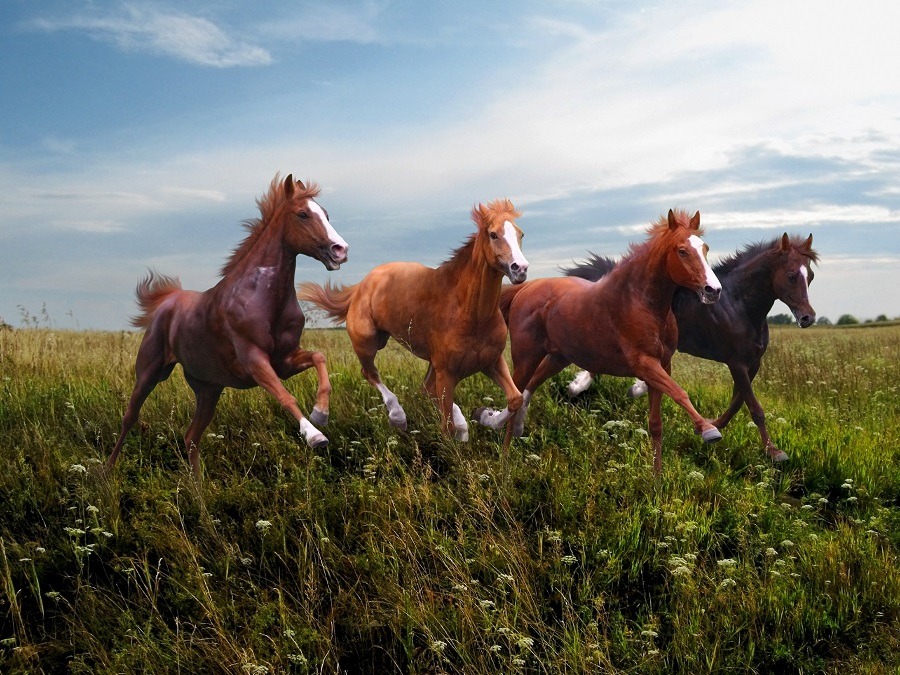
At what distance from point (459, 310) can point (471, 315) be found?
13 cm

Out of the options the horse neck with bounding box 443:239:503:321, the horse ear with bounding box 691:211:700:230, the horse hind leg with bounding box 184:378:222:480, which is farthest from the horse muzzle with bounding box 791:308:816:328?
the horse hind leg with bounding box 184:378:222:480

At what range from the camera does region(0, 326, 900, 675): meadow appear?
593 cm

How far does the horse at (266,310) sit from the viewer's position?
261 inches

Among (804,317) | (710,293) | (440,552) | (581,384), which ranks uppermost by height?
(710,293)

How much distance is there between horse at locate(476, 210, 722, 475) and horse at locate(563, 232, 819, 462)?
110cm

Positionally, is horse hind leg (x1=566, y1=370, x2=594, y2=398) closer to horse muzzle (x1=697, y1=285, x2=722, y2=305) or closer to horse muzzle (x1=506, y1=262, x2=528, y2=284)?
horse muzzle (x1=697, y1=285, x2=722, y2=305)

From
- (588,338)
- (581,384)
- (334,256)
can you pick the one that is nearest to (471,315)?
(588,338)

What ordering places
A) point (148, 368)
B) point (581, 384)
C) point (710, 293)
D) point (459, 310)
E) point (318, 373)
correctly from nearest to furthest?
point (318, 373)
point (710, 293)
point (459, 310)
point (148, 368)
point (581, 384)

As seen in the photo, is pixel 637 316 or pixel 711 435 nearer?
pixel 711 435

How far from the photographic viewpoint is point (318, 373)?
648 centimetres

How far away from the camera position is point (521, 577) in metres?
6.16

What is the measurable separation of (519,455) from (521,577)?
219cm

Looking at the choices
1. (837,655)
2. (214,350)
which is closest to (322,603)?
(214,350)

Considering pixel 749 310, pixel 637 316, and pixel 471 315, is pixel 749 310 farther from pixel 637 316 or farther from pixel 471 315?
pixel 471 315
